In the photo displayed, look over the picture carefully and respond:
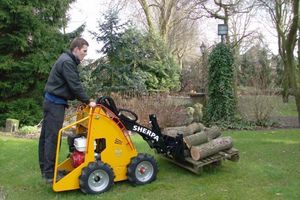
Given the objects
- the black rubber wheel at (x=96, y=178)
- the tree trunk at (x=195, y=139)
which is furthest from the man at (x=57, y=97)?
the tree trunk at (x=195, y=139)

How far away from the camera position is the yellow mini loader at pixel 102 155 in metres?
5.74

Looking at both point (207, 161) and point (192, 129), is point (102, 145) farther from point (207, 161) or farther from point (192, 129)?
point (192, 129)

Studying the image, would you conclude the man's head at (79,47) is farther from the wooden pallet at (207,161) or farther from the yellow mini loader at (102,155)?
the wooden pallet at (207,161)

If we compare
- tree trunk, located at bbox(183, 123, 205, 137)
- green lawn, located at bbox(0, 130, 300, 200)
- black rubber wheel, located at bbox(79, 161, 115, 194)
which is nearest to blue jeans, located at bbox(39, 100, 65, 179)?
green lawn, located at bbox(0, 130, 300, 200)

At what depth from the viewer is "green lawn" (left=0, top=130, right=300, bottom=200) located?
18.9 feet

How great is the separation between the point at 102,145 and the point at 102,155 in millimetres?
169

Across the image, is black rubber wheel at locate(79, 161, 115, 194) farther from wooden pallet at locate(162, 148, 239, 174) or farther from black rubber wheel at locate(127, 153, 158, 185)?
wooden pallet at locate(162, 148, 239, 174)

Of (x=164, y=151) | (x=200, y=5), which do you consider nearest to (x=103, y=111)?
(x=164, y=151)

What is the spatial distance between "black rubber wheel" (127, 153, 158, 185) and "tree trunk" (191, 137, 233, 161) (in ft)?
2.28

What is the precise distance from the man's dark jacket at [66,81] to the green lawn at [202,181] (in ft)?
4.67

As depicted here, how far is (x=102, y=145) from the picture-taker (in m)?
6.09

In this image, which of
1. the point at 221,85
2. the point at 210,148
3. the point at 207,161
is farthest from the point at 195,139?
the point at 221,85

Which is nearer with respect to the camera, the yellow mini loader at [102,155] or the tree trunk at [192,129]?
the yellow mini loader at [102,155]

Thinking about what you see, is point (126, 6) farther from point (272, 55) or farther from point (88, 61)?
point (272, 55)
